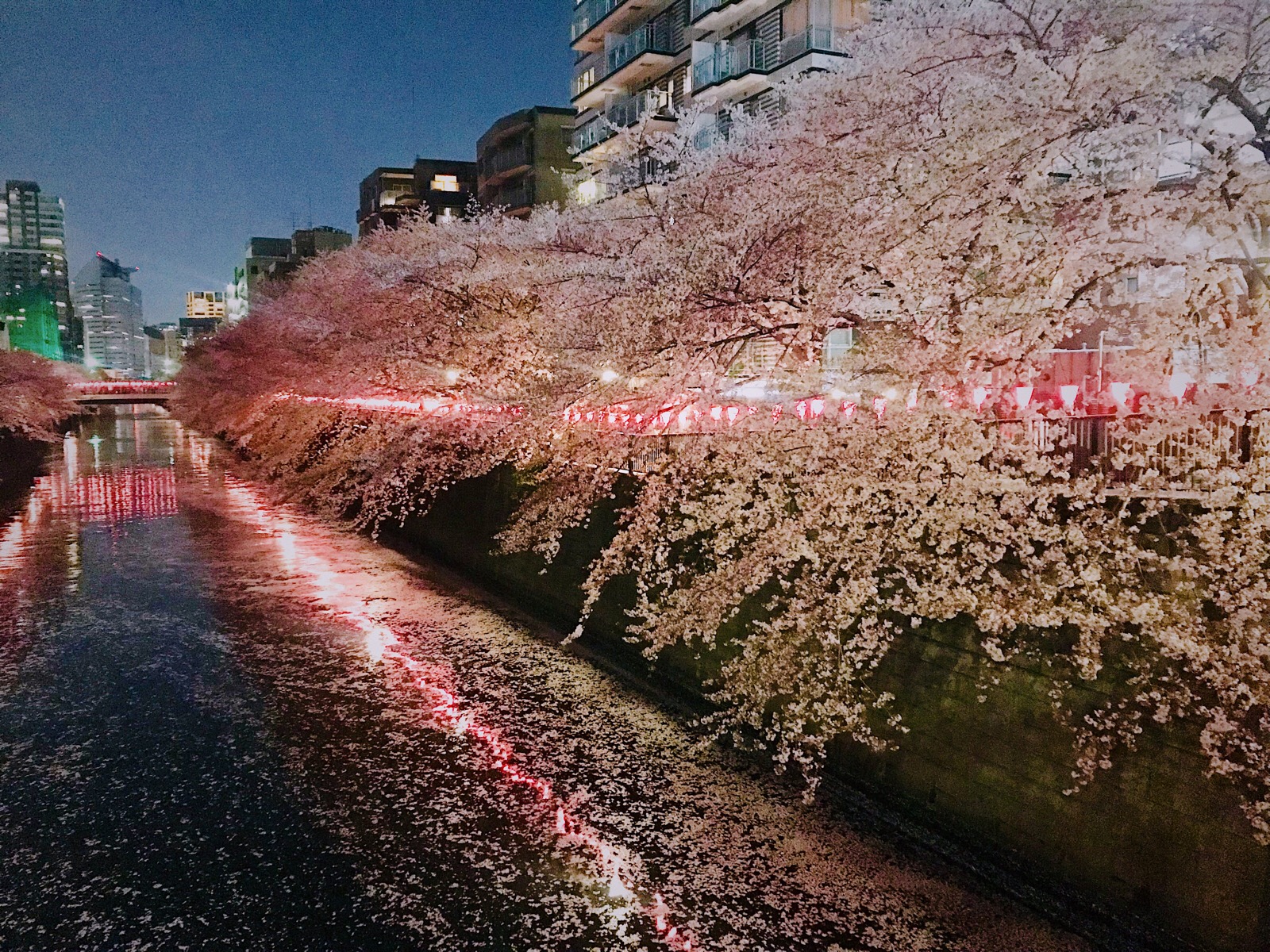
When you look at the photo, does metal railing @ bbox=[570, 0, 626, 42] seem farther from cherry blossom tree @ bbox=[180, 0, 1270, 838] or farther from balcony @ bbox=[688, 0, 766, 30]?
cherry blossom tree @ bbox=[180, 0, 1270, 838]

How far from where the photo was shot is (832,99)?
41.1 ft

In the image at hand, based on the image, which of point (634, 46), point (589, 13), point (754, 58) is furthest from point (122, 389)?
point (754, 58)

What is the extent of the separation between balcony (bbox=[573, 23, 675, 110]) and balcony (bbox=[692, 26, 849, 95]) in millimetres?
3750

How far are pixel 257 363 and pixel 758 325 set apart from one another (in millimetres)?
30730

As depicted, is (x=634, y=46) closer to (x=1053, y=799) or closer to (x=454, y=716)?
(x=454, y=716)

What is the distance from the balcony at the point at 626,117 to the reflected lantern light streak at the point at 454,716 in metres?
18.0

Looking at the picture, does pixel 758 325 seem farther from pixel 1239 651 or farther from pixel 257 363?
pixel 257 363

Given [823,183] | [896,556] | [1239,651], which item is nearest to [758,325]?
[823,183]

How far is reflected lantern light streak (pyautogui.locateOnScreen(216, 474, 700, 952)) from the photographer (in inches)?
267

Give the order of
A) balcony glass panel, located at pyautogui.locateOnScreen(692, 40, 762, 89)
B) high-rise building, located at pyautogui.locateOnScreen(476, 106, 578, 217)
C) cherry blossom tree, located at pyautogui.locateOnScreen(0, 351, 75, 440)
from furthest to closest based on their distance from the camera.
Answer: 1. high-rise building, located at pyautogui.locateOnScreen(476, 106, 578, 217)
2. cherry blossom tree, located at pyautogui.locateOnScreen(0, 351, 75, 440)
3. balcony glass panel, located at pyautogui.locateOnScreen(692, 40, 762, 89)

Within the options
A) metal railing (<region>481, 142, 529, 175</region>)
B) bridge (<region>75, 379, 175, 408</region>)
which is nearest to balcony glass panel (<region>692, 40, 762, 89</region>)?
metal railing (<region>481, 142, 529, 175</region>)

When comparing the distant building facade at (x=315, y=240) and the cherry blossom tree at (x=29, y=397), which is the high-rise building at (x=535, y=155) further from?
the distant building facade at (x=315, y=240)

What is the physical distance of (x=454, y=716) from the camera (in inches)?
411

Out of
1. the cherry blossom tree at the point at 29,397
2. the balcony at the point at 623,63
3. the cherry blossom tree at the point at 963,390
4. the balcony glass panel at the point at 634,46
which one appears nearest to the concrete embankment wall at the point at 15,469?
the cherry blossom tree at the point at 29,397
